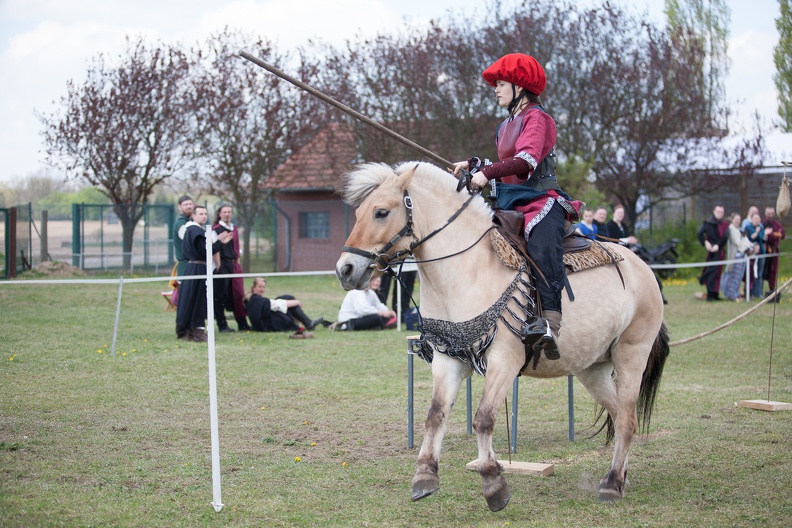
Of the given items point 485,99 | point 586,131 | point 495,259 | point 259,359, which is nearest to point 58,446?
point 495,259

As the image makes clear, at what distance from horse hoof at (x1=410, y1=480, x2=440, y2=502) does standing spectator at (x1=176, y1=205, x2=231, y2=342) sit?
8346mm

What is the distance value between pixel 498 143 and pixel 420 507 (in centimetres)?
251

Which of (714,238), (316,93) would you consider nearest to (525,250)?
(316,93)

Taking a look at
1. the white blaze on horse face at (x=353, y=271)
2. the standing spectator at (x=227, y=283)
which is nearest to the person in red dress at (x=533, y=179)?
the white blaze on horse face at (x=353, y=271)

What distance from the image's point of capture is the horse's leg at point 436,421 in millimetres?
4770

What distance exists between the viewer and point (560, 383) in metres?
9.89

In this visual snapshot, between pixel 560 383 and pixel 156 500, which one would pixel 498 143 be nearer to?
pixel 156 500

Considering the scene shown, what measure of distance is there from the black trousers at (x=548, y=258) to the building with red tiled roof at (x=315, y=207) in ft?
73.9

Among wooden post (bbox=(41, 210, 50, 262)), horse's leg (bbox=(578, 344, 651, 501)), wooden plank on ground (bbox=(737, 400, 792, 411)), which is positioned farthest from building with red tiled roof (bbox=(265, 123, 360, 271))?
horse's leg (bbox=(578, 344, 651, 501))

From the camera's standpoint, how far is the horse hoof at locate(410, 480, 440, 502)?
4.73m

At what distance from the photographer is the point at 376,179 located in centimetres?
518

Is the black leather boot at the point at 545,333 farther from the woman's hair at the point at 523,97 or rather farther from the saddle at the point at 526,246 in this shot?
the woman's hair at the point at 523,97

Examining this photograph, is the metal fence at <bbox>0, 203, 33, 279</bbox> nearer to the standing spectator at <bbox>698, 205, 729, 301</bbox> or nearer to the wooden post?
the wooden post

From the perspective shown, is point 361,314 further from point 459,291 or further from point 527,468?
point 459,291
